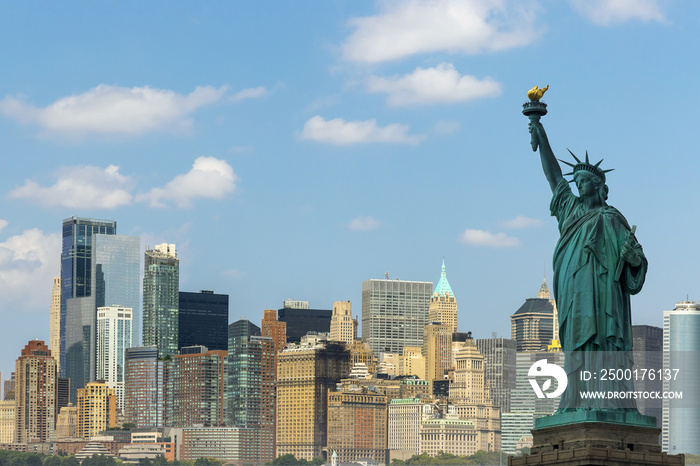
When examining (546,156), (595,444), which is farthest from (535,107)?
(595,444)

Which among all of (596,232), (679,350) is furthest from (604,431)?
(679,350)

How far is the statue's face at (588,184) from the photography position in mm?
31141

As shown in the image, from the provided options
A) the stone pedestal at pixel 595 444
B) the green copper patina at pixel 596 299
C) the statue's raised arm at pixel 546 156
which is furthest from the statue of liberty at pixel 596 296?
the statue's raised arm at pixel 546 156

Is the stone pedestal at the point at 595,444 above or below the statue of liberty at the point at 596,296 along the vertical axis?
below

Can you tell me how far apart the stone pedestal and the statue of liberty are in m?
0.39

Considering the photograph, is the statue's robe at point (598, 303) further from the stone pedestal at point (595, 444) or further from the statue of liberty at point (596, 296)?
the stone pedestal at point (595, 444)

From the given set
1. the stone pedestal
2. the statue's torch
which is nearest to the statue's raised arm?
the statue's torch

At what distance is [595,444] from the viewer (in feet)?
95.9

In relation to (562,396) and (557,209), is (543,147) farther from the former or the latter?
(562,396)

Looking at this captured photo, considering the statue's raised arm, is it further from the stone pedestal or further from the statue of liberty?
the stone pedestal

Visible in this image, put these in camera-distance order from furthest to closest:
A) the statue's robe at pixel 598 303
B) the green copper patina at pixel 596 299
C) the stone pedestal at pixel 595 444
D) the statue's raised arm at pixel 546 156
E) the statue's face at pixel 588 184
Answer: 1. the statue's raised arm at pixel 546 156
2. the statue's face at pixel 588 184
3. the statue's robe at pixel 598 303
4. the green copper patina at pixel 596 299
5. the stone pedestal at pixel 595 444

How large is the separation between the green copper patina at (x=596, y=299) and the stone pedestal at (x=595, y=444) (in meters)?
0.15

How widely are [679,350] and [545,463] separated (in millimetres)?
158701

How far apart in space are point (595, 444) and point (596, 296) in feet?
9.29
